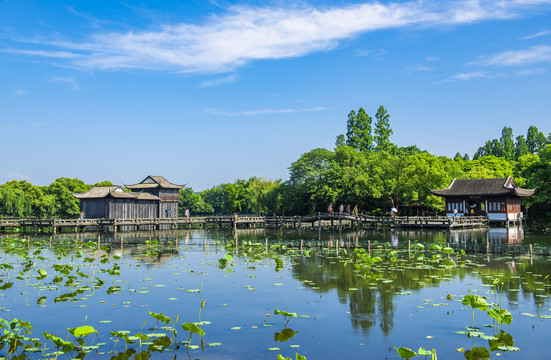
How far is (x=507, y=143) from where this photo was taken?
289ft

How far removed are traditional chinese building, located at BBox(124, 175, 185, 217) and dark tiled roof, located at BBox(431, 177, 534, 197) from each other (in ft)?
98.4

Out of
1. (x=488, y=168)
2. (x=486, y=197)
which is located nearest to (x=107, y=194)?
(x=486, y=197)

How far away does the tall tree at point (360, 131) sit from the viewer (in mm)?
74750

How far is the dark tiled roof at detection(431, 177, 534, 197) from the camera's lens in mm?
45031

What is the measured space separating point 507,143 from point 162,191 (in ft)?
218

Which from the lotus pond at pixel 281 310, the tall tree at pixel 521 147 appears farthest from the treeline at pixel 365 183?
the lotus pond at pixel 281 310

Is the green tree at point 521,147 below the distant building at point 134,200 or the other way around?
the other way around

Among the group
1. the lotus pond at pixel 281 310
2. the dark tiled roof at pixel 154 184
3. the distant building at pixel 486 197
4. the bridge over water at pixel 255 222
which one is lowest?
the lotus pond at pixel 281 310

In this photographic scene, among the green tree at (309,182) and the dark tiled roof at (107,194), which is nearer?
the dark tiled roof at (107,194)

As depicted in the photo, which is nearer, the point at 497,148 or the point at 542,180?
the point at 542,180

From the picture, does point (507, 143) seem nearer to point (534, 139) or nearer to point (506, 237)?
point (534, 139)

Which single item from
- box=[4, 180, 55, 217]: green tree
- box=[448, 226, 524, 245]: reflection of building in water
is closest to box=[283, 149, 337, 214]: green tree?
box=[448, 226, 524, 245]: reflection of building in water

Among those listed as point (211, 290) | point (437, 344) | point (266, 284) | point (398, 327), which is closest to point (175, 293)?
point (211, 290)

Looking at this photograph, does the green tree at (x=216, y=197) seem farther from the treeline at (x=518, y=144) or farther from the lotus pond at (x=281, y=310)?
the lotus pond at (x=281, y=310)
